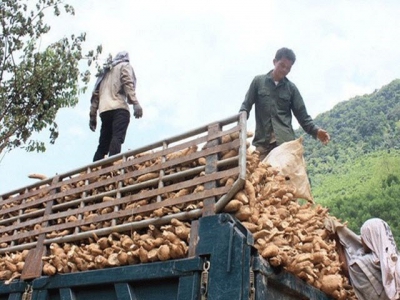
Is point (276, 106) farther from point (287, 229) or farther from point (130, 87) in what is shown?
point (287, 229)

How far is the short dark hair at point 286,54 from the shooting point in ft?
14.5

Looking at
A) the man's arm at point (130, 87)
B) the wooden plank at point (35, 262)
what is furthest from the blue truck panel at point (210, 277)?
the man's arm at point (130, 87)

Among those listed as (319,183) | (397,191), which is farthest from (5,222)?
(319,183)

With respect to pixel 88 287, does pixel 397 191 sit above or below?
above

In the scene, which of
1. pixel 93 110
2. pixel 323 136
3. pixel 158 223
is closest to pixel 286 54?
pixel 323 136

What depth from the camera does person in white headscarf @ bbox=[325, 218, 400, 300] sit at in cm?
302

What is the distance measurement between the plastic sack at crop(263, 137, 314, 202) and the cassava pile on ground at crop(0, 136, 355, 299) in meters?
0.10

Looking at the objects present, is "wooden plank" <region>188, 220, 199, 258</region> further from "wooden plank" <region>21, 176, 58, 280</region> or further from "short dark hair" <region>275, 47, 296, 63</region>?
"short dark hair" <region>275, 47, 296, 63</region>

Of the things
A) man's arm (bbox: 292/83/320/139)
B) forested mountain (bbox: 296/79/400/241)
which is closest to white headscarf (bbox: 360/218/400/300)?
man's arm (bbox: 292/83/320/139)

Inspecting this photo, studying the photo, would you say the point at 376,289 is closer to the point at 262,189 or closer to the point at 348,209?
the point at 262,189

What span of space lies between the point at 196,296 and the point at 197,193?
1.84 feet

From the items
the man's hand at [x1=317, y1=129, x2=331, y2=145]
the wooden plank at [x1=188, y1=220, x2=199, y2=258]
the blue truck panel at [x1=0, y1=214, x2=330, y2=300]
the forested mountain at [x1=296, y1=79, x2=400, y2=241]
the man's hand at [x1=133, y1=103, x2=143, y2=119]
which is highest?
the forested mountain at [x1=296, y1=79, x2=400, y2=241]

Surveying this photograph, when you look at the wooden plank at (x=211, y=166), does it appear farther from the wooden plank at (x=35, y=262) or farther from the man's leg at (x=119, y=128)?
the man's leg at (x=119, y=128)

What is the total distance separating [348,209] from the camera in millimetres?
13836
